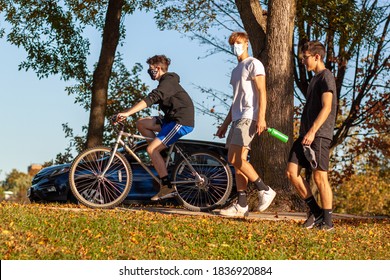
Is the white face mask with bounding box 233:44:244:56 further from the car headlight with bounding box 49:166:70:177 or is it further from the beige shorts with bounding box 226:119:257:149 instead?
the car headlight with bounding box 49:166:70:177

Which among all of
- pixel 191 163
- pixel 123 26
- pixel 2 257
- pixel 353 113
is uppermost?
pixel 123 26

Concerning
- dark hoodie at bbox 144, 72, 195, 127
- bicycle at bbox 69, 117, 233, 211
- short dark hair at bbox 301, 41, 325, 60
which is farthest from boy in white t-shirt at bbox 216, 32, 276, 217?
bicycle at bbox 69, 117, 233, 211

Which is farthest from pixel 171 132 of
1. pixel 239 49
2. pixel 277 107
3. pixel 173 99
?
pixel 277 107

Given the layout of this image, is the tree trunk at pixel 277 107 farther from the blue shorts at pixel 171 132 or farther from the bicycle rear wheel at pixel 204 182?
the blue shorts at pixel 171 132

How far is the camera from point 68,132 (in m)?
25.6

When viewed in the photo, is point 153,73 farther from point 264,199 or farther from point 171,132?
point 264,199

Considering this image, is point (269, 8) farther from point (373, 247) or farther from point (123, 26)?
point (123, 26)

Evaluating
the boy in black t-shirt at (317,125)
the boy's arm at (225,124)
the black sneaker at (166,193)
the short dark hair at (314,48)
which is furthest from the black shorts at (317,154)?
the black sneaker at (166,193)

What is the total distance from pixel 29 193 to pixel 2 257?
9154 mm

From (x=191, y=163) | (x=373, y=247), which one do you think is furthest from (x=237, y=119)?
(x=373, y=247)

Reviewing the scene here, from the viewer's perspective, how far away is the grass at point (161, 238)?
8.84 meters

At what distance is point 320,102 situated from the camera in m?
10.7

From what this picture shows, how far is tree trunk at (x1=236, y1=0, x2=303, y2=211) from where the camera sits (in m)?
14.8

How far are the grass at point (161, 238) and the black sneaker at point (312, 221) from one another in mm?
221
